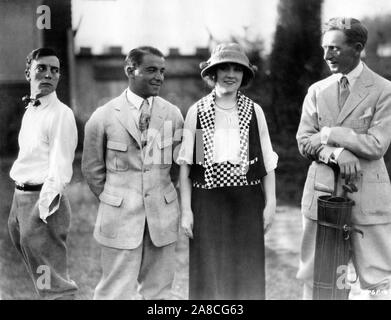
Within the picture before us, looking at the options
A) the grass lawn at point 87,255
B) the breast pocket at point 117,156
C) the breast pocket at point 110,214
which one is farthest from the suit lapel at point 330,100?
the breast pocket at point 110,214

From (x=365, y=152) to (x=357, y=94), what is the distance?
39cm

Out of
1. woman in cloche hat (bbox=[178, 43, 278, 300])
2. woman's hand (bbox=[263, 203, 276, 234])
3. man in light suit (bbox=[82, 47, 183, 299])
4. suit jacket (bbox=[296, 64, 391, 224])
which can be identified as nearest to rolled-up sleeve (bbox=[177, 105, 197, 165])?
woman in cloche hat (bbox=[178, 43, 278, 300])

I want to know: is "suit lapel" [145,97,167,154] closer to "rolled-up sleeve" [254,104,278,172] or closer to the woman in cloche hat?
the woman in cloche hat

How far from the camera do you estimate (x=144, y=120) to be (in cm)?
343

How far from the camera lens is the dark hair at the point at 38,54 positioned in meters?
3.56

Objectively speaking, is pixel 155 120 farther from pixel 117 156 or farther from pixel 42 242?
pixel 42 242

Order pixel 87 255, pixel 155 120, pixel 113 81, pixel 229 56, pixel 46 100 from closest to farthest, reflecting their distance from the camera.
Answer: pixel 229 56 < pixel 155 120 < pixel 46 100 < pixel 113 81 < pixel 87 255

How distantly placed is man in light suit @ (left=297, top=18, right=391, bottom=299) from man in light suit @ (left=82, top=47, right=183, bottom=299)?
0.99m

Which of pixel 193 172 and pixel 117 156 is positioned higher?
pixel 117 156

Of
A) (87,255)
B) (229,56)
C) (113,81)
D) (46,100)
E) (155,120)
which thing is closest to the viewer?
(229,56)

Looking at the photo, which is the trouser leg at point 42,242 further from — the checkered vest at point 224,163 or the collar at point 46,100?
the checkered vest at point 224,163

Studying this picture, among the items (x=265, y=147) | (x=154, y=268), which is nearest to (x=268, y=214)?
(x=265, y=147)
